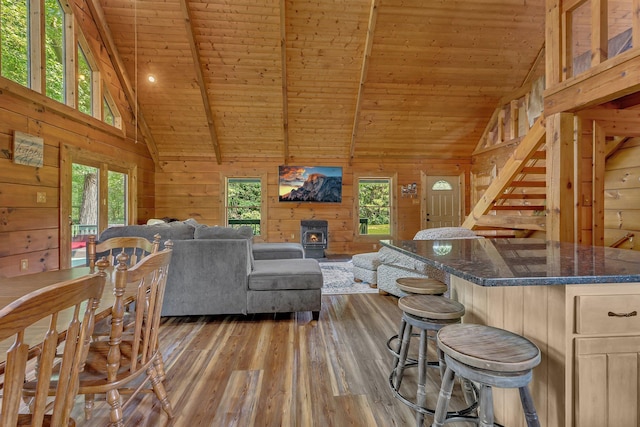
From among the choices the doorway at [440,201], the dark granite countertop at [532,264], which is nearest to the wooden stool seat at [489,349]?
the dark granite countertop at [532,264]

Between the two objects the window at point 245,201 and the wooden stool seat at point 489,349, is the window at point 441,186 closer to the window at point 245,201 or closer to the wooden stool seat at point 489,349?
the window at point 245,201

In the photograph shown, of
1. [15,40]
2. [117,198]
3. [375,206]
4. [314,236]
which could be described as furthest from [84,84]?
[375,206]

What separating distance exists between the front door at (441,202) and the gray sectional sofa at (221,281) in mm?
5313

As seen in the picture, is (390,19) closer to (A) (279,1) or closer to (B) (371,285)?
(A) (279,1)

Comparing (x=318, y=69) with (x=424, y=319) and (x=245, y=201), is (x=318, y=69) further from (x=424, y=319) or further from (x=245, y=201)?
(x=424, y=319)

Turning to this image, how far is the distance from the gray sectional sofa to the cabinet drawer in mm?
2193

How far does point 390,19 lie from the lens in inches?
192

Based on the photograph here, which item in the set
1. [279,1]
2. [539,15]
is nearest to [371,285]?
A: [279,1]

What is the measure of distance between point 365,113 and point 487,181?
3.28m

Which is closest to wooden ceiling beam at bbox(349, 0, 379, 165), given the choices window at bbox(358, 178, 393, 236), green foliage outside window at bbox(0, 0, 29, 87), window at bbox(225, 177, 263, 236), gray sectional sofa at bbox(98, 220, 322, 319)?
window at bbox(358, 178, 393, 236)

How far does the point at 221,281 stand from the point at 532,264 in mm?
2591

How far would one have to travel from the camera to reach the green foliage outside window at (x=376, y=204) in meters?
7.68

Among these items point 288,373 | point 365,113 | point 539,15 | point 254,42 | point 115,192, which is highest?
point 539,15

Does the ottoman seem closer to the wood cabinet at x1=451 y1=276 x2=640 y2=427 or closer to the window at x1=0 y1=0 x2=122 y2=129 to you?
the wood cabinet at x1=451 y1=276 x2=640 y2=427
